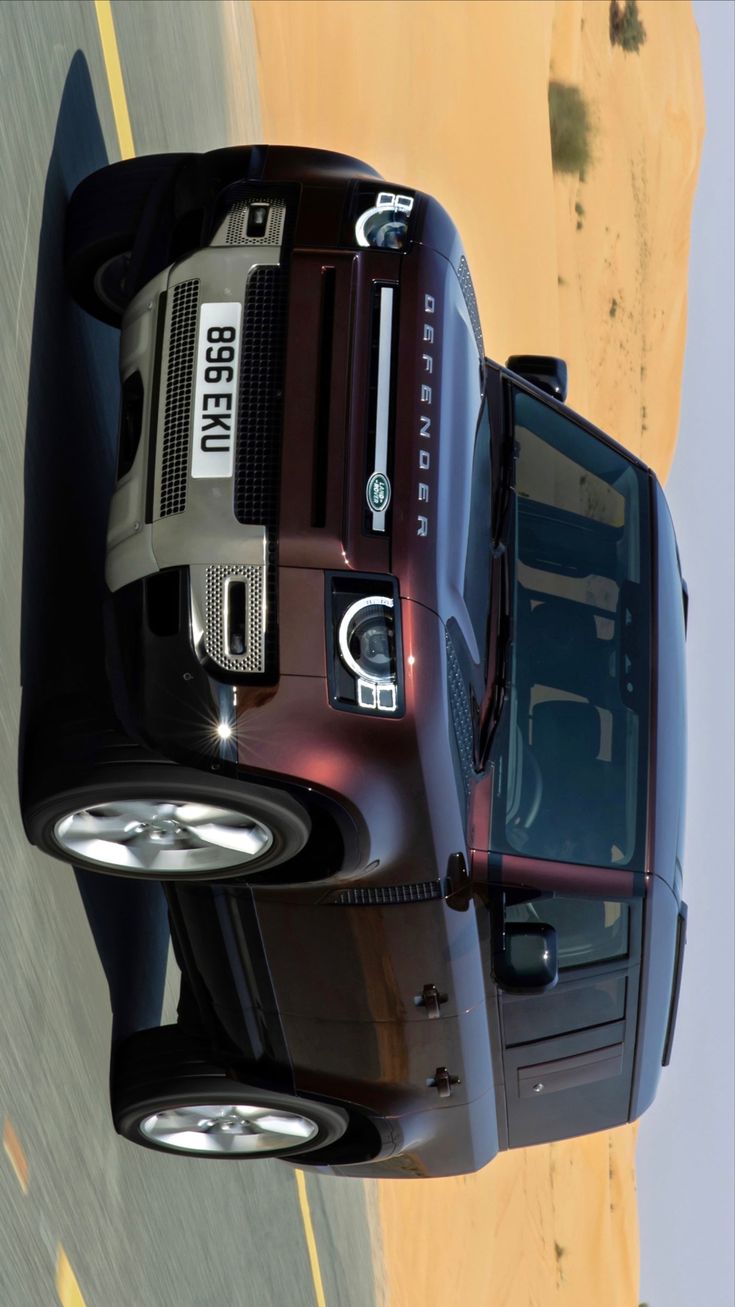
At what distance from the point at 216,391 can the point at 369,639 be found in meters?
0.87

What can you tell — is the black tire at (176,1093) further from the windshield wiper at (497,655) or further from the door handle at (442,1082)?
the windshield wiper at (497,655)

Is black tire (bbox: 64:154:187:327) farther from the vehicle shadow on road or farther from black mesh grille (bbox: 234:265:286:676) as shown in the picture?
black mesh grille (bbox: 234:265:286:676)

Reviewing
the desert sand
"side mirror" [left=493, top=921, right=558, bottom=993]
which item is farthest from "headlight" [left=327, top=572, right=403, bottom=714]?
the desert sand

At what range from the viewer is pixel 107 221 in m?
5.08

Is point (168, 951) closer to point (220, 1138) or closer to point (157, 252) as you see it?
point (220, 1138)

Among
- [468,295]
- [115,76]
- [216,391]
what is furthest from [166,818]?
[115,76]

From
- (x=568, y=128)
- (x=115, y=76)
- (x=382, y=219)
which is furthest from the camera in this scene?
(x=568, y=128)

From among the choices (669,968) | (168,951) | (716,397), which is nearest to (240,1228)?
(168,951)

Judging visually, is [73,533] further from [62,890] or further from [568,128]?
[568,128]

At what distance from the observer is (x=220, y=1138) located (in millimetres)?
5309

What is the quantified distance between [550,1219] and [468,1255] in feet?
24.6

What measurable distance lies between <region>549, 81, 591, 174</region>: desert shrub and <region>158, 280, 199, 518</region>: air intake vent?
2835 centimetres

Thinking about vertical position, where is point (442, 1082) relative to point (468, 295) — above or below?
below

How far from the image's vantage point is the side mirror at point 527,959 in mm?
4734
